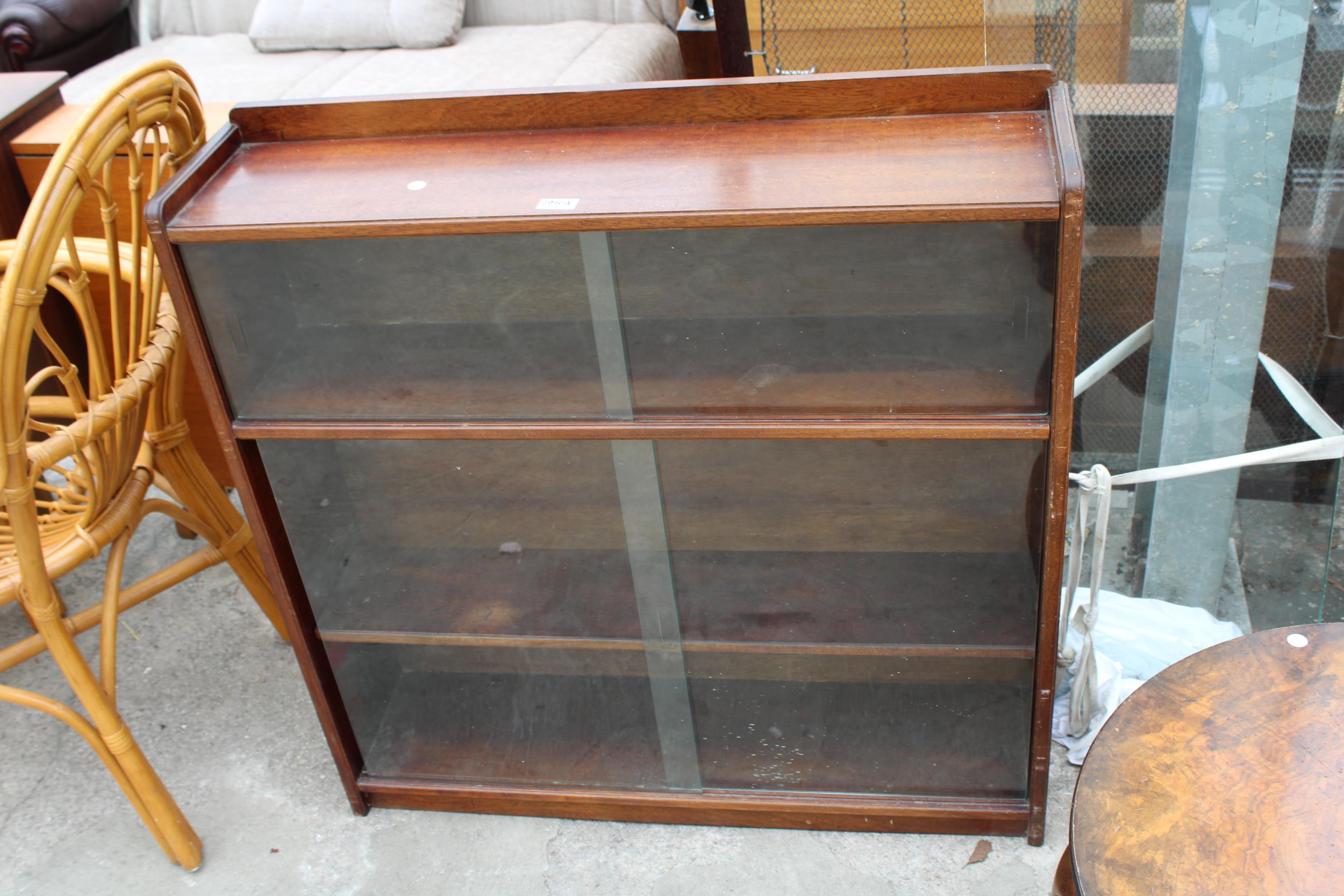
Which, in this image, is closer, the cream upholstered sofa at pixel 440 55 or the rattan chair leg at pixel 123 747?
the rattan chair leg at pixel 123 747

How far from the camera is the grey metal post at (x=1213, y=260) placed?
1593 mm

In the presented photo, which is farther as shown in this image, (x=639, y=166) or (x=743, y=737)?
(x=743, y=737)

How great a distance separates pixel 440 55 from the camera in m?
3.31

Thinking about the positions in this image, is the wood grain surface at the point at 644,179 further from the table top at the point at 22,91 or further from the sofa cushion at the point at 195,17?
the sofa cushion at the point at 195,17

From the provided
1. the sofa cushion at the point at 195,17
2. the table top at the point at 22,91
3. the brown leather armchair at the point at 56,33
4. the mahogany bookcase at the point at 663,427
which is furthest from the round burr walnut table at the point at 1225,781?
the brown leather armchair at the point at 56,33

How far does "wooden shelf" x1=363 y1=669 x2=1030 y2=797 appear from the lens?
5.64 ft

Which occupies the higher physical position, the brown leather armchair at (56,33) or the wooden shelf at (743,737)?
the brown leather armchair at (56,33)

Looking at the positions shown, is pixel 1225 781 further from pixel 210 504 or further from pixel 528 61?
pixel 528 61

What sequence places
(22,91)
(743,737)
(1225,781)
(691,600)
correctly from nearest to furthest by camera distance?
(1225,781)
(691,600)
(743,737)
(22,91)

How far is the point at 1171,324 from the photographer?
5.87 ft

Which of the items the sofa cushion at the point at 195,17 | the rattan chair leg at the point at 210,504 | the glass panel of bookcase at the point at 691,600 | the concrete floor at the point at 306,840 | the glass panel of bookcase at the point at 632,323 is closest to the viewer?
the glass panel of bookcase at the point at 632,323

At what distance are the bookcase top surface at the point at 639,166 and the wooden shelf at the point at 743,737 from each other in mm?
796

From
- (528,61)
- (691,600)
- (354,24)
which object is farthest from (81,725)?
(354,24)

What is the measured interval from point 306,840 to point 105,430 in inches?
29.4
